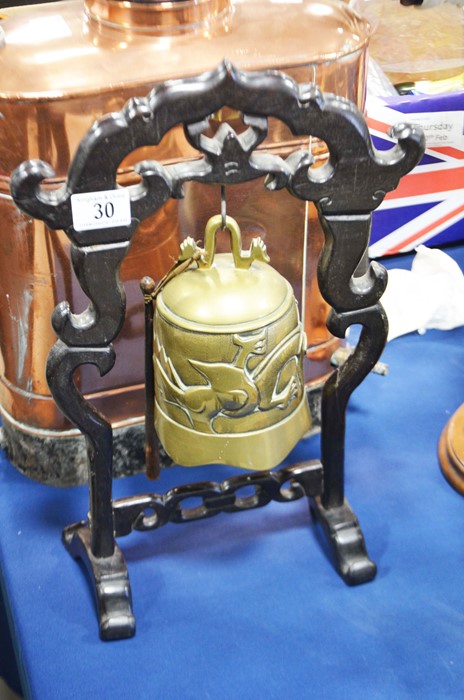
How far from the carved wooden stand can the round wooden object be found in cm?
17

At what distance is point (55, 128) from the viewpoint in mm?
833

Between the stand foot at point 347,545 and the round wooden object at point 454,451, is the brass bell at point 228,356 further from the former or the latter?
the round wooden object at point 454,451

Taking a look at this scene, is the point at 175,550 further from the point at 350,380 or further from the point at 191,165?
the point at 191,165

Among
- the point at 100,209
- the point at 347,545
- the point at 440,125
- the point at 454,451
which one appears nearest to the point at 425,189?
the point at 440,125

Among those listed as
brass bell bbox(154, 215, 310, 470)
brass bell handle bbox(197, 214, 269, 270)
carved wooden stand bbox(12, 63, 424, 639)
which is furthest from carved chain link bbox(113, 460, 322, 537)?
brass bell handle bbox(197, 214, 269, 270)

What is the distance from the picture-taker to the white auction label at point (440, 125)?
1.32 metres

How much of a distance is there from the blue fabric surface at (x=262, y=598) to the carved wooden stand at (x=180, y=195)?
37mm

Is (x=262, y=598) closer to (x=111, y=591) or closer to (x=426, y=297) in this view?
(x=111, y=591)

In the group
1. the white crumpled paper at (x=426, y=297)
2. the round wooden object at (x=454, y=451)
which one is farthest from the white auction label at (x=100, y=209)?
A: the white crumpled paper at (x=426, y=297)

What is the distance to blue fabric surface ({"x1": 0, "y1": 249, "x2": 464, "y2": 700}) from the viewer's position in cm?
84

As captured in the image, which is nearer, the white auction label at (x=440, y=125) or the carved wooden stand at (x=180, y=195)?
the carved wooden stand at (x=180, y=195)

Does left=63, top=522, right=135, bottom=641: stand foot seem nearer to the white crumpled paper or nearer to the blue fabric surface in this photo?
the blue fabric surface

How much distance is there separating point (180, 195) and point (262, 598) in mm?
439

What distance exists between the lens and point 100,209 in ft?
2.32
